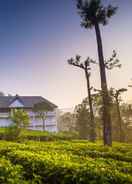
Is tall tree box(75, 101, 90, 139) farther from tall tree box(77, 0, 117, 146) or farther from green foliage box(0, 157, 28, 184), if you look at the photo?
green foliage box(0, 157, 28, 184)

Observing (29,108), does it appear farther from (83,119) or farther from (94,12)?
(94,12)

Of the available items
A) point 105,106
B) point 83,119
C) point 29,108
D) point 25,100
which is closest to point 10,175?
point 105,106

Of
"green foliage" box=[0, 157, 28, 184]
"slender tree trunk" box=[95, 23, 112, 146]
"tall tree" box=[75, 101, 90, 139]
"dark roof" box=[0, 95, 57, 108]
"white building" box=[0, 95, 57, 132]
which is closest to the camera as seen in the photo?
"green foliage" box=[0, 157, 28, 184]

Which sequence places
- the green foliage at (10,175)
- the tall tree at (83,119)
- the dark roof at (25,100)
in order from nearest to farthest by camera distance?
the green foliage at (10,175) → the tall tree at (83,119) → the dark roof at (25,100)

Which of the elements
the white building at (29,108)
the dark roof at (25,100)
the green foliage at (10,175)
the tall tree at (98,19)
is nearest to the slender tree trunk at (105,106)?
the tall tree at (98,19)

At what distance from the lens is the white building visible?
65.3m

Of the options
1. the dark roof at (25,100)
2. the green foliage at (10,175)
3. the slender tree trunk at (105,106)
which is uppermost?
the dark roof at (25,100)

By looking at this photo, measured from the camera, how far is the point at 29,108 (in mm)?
67375

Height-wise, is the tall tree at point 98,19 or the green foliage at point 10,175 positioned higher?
the tall tree at point 98,19

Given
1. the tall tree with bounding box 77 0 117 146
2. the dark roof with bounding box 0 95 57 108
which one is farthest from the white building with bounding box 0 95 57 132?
the tall tree with bounding box 77 0 117 146

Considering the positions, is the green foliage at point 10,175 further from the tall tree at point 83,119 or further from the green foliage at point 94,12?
the tall tree at point 83,119

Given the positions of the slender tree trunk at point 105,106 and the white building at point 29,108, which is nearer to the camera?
the slender tree trunk at point 105,106

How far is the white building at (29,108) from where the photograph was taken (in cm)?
6531

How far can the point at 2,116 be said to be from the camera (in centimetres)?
6469
